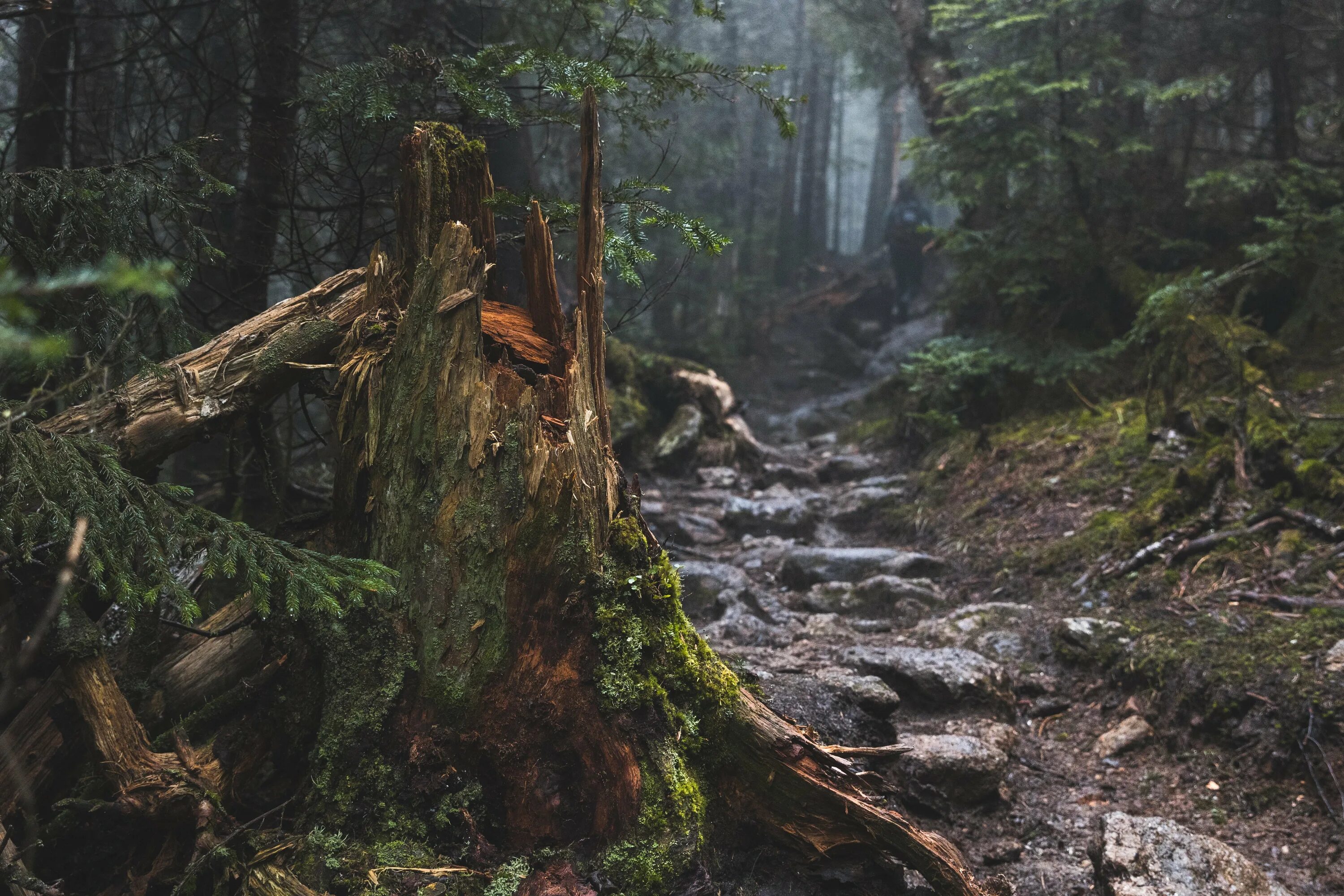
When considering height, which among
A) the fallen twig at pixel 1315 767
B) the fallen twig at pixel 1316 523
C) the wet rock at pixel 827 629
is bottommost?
the wet rock at pixel 827 629

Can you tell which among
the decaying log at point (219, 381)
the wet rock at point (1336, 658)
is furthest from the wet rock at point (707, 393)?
the decaying log at point (219, 381)

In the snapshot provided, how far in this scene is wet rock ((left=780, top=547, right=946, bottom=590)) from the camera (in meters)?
7.40

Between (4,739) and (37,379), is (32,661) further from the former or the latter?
(37,379)

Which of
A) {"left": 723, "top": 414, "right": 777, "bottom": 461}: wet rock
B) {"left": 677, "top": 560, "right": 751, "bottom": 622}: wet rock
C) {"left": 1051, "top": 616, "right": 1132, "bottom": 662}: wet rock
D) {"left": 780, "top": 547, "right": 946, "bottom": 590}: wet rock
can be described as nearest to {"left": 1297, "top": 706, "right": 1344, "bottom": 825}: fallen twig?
{"left": 1051, "top": 616, "right": 1132, "bottom": 662}: wet rock

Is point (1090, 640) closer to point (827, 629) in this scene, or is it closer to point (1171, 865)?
point (827, 629)

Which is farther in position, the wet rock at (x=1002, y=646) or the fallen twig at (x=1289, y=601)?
the wet rock at (x=1002, y=646)

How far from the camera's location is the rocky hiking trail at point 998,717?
3502 millimetres

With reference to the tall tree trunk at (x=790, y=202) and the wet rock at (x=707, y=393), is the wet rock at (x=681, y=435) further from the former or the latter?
the tall tree trunk at (x=790, y=202)

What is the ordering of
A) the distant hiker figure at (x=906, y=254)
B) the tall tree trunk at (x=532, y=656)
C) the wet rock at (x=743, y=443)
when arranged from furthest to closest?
1. the distant hiker figure at (x=906, y=254)
2. the wet rock at (x=743, y=443)
3. the tall tree trunk at (x=532, y=656)

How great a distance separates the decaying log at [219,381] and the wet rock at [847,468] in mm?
8708

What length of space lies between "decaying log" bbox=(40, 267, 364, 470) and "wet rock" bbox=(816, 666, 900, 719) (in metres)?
3.15

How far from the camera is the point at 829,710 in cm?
408

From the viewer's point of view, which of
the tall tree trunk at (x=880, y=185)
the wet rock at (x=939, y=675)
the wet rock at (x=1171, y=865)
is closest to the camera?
the wet rock at (x=1171, y=865)

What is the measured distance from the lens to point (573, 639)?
2988 millimetres
